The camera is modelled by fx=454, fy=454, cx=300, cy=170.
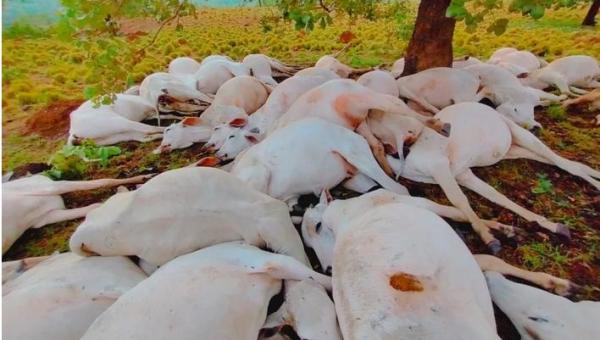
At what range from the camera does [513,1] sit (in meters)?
2.23

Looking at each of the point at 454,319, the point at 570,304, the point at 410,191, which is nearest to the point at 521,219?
the point at 410,191

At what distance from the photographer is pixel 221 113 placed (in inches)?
168

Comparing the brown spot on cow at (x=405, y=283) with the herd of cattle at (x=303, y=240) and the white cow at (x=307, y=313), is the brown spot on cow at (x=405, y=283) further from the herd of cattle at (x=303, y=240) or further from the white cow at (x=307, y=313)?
the white cow at (x=307, y=313)

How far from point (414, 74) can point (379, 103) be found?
1476mm

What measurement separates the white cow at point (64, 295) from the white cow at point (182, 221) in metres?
0.12

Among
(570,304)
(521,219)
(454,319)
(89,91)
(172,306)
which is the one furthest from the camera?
(89,91)

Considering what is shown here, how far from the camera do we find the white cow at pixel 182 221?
2.30m

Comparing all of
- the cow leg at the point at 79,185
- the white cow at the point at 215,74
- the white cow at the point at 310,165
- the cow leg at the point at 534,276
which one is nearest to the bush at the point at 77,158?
the cow leg at the point at 79,185

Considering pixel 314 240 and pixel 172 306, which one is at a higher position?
pixel 172 306

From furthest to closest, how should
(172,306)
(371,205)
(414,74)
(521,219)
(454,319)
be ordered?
(414,74)
(521,219)
(371,205)
(172,306)
(454,319)

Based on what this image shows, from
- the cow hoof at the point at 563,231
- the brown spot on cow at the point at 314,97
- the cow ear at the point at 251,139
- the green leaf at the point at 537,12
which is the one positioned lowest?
the cow hoof at the point at 563,231

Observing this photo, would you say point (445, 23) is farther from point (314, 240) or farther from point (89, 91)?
point (89, 91)

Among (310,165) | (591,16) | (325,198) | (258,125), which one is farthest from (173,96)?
(591,16)

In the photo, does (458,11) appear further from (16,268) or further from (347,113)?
(16,268)
